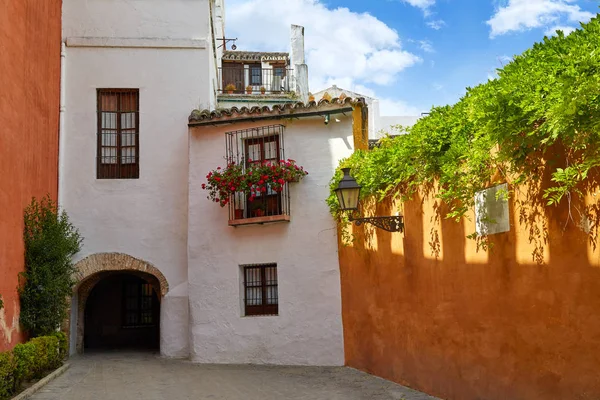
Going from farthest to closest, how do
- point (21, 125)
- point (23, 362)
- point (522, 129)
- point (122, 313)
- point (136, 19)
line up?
point (122, 313) → point (136, 19) → point (21, 125) → point (23, 362) → point (522, 129)

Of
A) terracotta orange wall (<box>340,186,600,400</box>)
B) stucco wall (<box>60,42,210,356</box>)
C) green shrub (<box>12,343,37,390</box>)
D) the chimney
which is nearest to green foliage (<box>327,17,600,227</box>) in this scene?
terracotta orange wall (<box>340,186,600,400</box>)

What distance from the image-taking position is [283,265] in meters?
11.9

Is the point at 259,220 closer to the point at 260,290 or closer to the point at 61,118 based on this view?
the point at 260,290

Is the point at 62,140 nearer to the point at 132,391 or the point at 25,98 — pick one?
the point at 25,98

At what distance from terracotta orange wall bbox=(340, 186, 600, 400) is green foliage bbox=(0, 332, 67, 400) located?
195 inches

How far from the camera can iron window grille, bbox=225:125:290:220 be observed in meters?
12.0

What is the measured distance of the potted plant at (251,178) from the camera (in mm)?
11562

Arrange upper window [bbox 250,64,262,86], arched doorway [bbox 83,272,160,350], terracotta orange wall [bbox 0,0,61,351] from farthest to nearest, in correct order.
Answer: upper window [bbox 250,64,262,86], arched doorway [bbox 83,272,160,350], terracotta orange wall [bbox 0,0,61,351]

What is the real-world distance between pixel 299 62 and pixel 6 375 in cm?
1812

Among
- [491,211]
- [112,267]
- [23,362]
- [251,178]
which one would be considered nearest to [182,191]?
[112,267]

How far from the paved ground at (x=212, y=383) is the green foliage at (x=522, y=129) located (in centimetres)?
287

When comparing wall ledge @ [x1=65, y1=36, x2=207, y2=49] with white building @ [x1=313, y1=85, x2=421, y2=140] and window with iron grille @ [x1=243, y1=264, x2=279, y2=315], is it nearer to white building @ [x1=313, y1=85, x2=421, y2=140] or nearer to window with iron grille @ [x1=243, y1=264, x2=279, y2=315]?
window with iron grille @ [x1=243, y1=264, x2=279, y2=315]

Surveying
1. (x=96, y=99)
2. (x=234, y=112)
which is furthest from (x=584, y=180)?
(x=96, y=99)

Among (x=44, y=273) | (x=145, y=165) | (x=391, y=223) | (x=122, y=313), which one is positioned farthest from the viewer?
(x=122, y=313)
